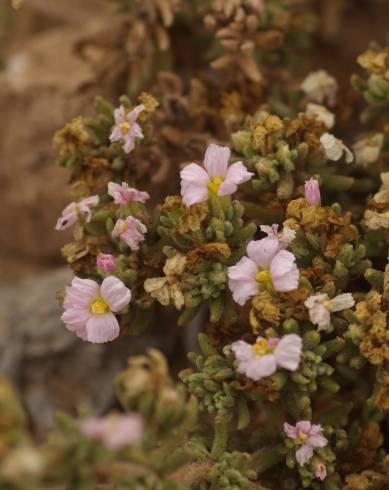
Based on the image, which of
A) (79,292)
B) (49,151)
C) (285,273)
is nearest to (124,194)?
(79,292)

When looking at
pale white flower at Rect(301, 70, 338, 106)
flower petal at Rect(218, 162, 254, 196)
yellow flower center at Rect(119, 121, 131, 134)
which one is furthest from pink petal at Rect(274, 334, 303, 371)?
pale white flower at Rect(301, 70, 338, 106)

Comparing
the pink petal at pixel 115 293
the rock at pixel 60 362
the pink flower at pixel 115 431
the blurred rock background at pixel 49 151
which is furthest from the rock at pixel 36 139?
the pink flower at pixel 115 431

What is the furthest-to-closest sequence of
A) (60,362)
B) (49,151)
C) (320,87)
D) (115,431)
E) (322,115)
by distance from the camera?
(49,151)
(60,362)
(320,87)
(322,115)
(115,431)

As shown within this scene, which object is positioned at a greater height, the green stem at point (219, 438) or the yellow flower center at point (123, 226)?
the yellow flower center at point (123, 226)

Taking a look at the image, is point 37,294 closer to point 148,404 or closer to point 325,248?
point 325,248

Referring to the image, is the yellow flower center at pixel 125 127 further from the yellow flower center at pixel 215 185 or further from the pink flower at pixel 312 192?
the pink flower at pixel 312 192

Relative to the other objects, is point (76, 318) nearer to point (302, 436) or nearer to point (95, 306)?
point (95, 306)
